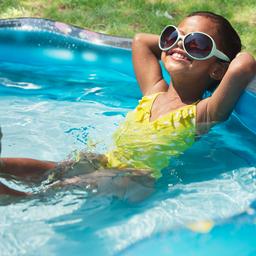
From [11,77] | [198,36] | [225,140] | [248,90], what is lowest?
[11,77]

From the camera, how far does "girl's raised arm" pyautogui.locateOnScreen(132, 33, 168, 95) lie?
295 cm

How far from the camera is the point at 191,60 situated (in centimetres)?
263

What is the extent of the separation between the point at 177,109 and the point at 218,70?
0.82 ft

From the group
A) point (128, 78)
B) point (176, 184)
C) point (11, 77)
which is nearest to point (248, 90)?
point (176, 184)

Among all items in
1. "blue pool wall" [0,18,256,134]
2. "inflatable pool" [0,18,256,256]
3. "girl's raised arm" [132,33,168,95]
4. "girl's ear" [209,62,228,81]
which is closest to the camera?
"inflatable pool" [0,18,256,256]

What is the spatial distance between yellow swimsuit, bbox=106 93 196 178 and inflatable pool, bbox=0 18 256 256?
0.10 m

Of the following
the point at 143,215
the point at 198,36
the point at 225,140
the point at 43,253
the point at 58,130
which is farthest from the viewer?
the point at 58,130

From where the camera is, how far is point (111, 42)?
404 centimetres

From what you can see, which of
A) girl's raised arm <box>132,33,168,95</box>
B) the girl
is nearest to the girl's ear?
the girl

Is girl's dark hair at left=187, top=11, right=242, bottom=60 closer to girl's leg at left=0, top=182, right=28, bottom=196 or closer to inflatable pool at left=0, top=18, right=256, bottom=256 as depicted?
inflatable pool at left=0, top=18, right=256, bottom=256

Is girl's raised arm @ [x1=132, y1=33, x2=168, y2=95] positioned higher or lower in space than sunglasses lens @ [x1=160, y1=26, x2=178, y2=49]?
lower

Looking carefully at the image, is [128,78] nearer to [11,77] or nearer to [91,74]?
[91,74]

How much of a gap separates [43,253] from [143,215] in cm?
45

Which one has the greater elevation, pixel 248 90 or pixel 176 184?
pixel 248 90
